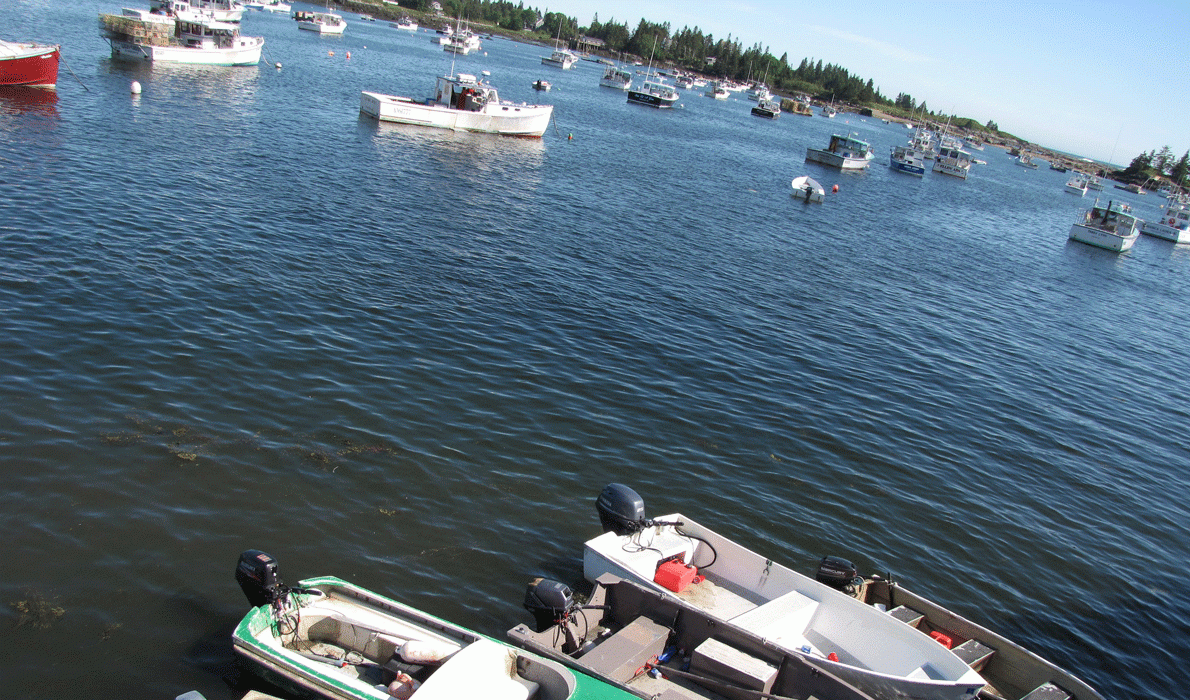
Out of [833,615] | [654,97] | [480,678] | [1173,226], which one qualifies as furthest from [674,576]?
[654,97]

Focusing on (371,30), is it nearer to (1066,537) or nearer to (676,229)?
(676,229)

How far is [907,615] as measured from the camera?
1452 centimetres

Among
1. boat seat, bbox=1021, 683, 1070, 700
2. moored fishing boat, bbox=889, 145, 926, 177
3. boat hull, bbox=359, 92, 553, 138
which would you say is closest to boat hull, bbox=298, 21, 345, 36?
boat hull, bbox=359, 92, 553, 138

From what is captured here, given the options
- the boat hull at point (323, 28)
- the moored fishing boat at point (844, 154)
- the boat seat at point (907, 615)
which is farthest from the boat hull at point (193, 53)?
the boat seat at point (907, 615)

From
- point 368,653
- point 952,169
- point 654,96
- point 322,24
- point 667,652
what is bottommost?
point 368,653

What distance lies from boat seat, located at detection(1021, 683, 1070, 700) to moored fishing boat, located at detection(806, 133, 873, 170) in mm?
86542

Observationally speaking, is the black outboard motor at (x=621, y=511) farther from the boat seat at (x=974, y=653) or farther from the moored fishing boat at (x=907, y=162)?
the moored fishing boat at (x=907, y=162)

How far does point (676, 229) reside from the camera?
44.7 metres

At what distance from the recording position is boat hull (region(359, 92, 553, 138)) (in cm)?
6034

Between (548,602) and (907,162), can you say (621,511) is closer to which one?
(548,602)

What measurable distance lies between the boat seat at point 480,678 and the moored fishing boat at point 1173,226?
3918 inches

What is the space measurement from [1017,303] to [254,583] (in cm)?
4373

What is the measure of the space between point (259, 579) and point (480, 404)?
984 cm

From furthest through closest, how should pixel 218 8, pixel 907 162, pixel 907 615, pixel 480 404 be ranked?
1. pixel 907 162
2. pixel 218 8
3. pixel 480 404
4. pixel 907 615
